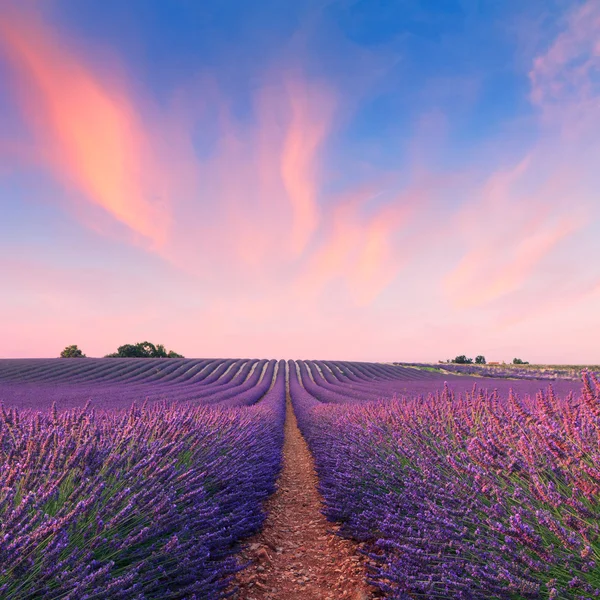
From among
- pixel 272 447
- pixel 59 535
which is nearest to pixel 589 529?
pixel 59 535

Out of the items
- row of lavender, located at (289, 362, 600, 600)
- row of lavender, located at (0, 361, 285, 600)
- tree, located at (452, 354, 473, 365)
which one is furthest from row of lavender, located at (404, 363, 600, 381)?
row of lavender, located at (0, 361, 285, 600)

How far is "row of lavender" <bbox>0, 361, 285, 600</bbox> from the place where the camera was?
1.47 meters

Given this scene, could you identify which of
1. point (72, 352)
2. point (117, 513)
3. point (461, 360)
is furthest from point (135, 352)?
point (117, 513)

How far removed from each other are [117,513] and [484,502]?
2.05 m

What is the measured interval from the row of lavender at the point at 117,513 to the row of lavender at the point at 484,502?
1065 millimetres

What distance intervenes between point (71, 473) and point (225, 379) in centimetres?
2116

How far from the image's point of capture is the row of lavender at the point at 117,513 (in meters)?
1.47

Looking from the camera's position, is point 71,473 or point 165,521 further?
point 71,473

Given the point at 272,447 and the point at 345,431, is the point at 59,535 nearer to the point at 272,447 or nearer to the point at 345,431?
the point at 345,431

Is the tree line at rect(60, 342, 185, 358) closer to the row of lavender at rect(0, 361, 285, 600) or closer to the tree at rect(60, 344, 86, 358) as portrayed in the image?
the tree at rect(60, 344, 86, 358)

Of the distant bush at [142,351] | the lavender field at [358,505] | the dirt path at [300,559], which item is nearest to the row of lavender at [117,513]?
the lavender field at [358,505]

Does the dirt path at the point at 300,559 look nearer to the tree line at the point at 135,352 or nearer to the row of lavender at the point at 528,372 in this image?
the row of lavender at the point at 528,372

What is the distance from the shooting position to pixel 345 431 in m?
5.37

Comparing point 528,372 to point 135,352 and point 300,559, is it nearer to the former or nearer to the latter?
point 300,559
